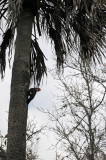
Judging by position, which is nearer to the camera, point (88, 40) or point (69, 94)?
point (88, 40)

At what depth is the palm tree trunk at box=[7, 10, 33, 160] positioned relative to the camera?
7.55 ft

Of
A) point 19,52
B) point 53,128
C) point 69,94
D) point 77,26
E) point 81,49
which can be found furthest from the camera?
point 53,128

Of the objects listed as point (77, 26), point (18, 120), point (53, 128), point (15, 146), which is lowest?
point (15, 146)

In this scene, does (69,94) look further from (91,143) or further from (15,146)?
(15,146)

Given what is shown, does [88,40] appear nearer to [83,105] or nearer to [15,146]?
[15,146]

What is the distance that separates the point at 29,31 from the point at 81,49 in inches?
34.9

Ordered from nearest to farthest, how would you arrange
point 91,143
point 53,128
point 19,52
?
point 19,52
point 91,143
point 53,128

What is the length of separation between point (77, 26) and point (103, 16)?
1.22ft

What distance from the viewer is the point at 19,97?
2520 millimetres

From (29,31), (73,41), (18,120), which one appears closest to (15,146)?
(18,120)

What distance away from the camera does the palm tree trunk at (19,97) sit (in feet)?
7.55

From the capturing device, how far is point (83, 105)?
9.17m

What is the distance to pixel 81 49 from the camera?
3.50m

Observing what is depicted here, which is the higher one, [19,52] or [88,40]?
[88,40]
